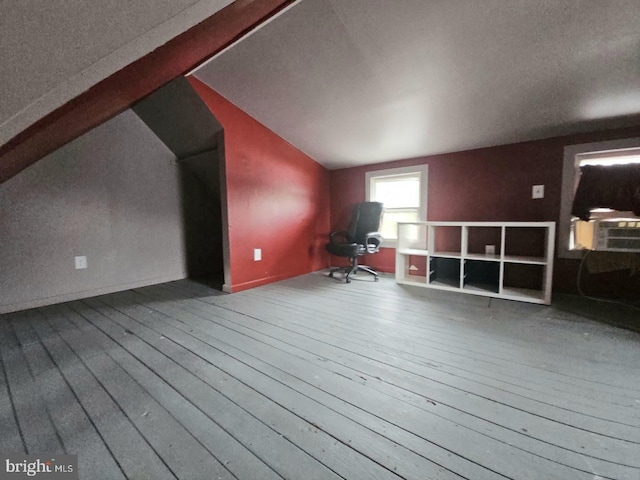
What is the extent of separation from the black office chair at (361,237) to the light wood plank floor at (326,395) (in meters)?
1.11

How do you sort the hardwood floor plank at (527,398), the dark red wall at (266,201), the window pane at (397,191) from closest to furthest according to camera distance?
1. the hardwood floor plank at (527,398)
2. the dark red wall at (266,201)
3. the window pane at (397,191)

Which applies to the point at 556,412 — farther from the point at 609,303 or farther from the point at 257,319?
the point at 609,303

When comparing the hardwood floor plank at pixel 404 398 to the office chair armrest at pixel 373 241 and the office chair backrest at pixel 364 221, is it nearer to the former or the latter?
the office chair armrest at pixel 373 241

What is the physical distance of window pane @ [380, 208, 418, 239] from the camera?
3.17 metres

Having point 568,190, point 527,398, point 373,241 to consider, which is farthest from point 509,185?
point 527,398

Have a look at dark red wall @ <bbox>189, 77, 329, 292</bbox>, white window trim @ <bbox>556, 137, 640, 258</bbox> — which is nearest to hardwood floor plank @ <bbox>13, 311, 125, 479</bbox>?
dark red wall @ <bbox>189, 77, 329, 292</bbox>

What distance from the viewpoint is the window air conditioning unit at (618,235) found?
1.87 m

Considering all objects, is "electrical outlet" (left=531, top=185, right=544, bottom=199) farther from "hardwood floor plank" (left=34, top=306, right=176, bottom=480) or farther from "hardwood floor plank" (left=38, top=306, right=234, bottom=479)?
"hardwood floor plank" (left=34, top=306, right=176, bottom=480)

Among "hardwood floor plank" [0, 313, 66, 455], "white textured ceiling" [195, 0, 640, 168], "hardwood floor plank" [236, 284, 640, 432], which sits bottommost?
"hardwood floor plank" [236, 284, 640, 432]

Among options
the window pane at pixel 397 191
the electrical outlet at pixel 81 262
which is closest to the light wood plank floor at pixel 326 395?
the electrical outlet at pixel 81 262

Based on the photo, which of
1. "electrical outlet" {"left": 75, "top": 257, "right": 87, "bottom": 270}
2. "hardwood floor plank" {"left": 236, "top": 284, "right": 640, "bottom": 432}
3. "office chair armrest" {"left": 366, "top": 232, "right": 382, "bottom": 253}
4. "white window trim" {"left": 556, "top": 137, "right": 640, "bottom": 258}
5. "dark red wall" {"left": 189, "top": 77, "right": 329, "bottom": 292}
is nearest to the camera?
"hardwood floor plank" {"left": 236, "top": 284, "right": 640, "bottom": 432}

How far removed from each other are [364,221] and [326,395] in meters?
2.40
